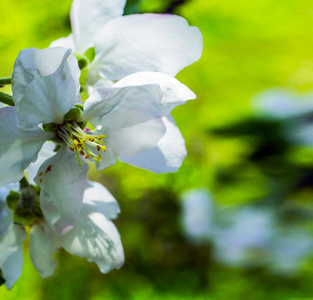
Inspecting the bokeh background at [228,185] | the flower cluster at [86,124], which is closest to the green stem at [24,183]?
the flower cluster at [86,124]

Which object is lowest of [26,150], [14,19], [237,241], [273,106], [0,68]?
[237,241]

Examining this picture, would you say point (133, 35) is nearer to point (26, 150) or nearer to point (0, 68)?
point (26, 150)

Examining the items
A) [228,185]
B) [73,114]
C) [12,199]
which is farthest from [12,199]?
[228,185]

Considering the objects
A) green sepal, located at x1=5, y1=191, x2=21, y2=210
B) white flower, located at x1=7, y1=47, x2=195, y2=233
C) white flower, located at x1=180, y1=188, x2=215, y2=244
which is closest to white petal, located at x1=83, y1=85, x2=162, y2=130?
white flower, located at x1=7, y1=47, x2=195, y2=233

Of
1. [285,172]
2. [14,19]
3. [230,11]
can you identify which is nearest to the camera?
[14,19]

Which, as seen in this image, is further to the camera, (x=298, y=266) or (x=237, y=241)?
(x=237, y=241)

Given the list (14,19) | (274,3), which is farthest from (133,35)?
(274,3)

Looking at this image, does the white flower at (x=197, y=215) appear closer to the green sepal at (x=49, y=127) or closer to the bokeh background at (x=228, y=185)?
the bokeh background at (x=228, y=185)
